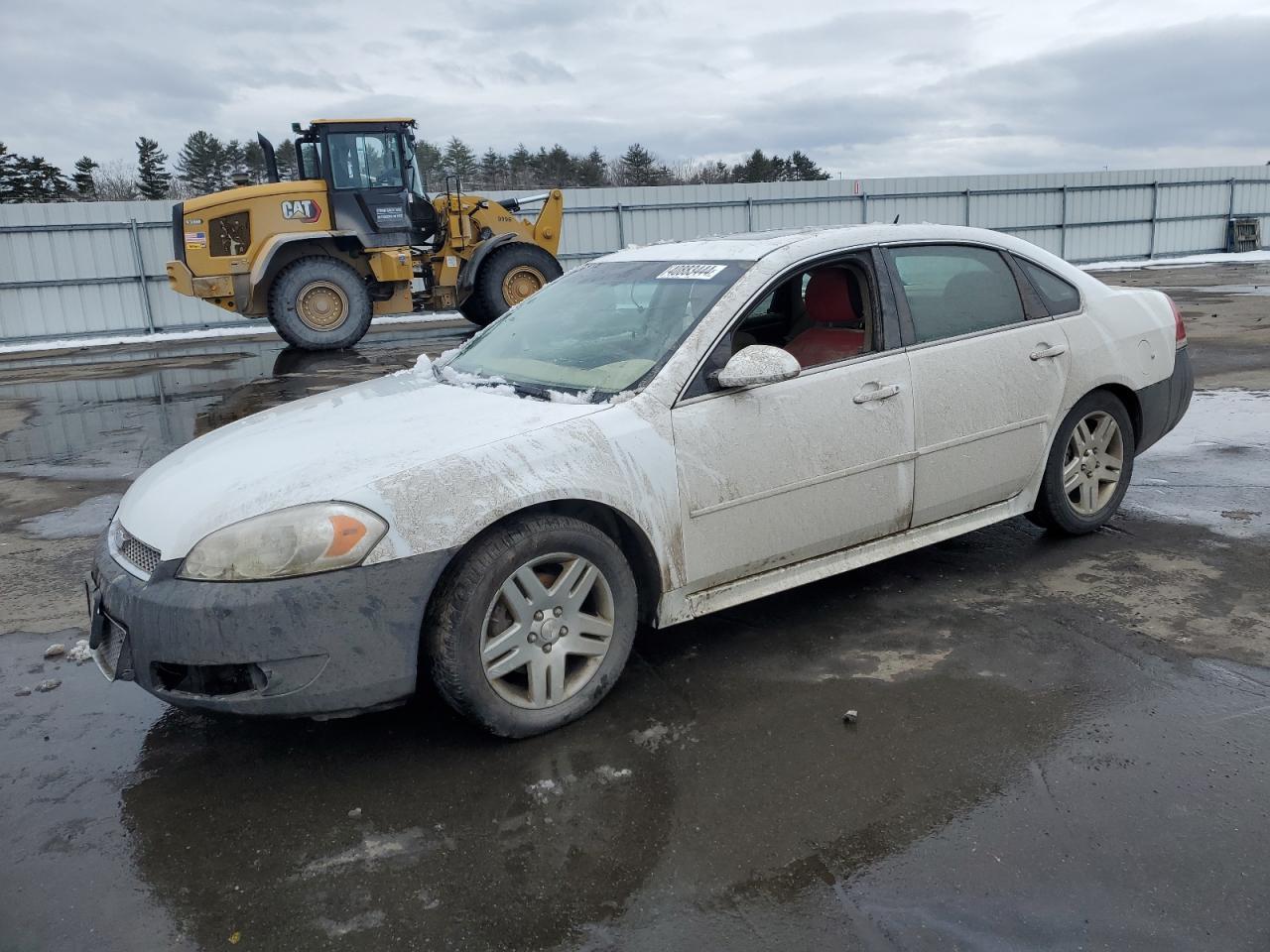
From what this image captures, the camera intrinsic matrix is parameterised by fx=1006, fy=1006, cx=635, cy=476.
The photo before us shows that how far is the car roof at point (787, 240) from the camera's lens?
154 inches

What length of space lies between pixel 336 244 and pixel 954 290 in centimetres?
1245

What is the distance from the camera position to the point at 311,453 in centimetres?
312

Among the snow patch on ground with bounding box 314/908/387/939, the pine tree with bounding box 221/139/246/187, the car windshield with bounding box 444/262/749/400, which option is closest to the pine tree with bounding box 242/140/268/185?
the pine tree with bounding box 221/139/246/187

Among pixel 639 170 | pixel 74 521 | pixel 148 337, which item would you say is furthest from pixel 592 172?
pixel 74 521

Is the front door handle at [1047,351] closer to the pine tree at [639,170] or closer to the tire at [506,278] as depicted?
the tire at [506,278]

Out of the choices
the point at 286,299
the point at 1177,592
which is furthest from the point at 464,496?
the point at 286,299

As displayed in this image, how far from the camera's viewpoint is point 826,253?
3906 millimetres

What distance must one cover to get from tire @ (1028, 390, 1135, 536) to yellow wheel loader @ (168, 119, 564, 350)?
1157 cm

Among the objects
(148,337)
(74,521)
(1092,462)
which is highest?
(1092,462)

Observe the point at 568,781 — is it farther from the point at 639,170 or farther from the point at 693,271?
the point at 639,170

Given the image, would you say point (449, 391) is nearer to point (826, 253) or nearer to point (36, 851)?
point (826, 253)

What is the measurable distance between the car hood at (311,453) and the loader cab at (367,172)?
38.4 feet

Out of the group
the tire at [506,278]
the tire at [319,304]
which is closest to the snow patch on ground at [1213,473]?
the tire at [506,278]

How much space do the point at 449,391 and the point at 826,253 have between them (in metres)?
1.54
